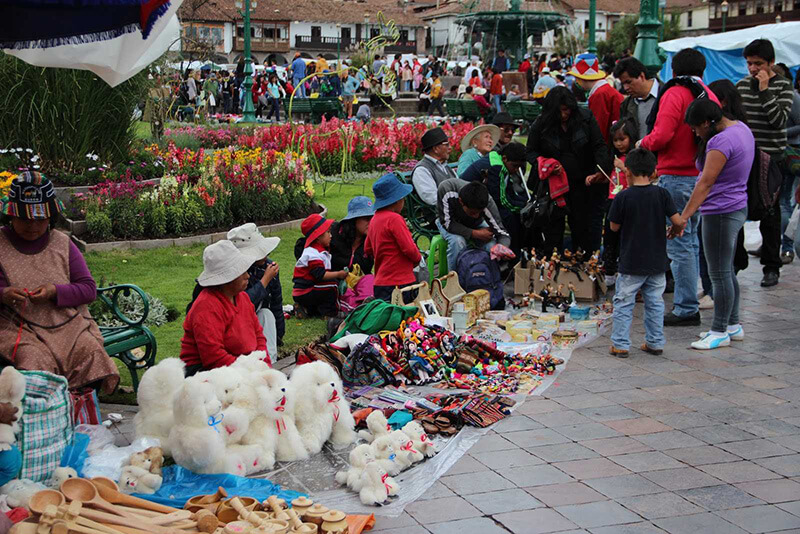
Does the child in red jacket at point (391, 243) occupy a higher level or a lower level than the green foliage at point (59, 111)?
lower

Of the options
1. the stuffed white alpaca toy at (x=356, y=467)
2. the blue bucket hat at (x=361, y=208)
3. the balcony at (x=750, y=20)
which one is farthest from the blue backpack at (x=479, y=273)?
the balcony at (x=750, y=20)

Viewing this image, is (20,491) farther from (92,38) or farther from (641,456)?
(641,456)

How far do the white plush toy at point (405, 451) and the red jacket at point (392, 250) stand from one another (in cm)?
253

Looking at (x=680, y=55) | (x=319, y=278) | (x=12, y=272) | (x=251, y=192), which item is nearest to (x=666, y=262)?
(x=680, y=55)

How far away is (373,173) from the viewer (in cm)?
1555

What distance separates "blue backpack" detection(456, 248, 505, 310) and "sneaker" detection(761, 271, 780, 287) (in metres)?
2.73

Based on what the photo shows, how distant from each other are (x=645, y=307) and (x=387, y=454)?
2853mm

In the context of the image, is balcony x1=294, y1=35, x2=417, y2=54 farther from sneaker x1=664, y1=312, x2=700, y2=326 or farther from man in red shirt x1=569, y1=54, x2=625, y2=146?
sneaker x1=664, y1=312, x2=700, y2=326

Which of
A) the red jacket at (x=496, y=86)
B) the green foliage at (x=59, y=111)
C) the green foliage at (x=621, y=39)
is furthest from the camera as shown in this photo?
the green foliage at (x=621, y=39)

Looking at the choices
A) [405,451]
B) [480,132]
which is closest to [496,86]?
[480,132]

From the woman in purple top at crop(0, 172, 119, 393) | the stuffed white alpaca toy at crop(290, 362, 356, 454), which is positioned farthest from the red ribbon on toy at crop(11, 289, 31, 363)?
the stuffed white alpaca toy at crop(290, 362, 356, 454)

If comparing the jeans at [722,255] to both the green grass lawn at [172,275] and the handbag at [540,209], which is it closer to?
the handbag at [540,209]

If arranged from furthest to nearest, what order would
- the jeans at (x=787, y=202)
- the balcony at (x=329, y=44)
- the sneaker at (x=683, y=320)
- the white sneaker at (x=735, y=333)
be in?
the balcony at (x=329, y=44), the jeans at (x=787, y=202), the sneaker at (x=683, y=320), the white sneaker at (x=735, y=333)

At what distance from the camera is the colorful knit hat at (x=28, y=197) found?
16.4ft
